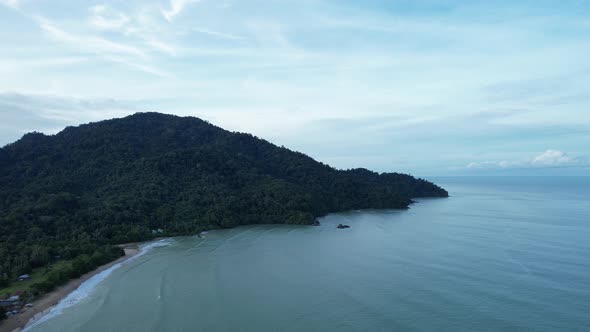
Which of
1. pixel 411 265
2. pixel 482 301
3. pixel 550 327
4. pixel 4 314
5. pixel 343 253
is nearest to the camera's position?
pixel 550 327

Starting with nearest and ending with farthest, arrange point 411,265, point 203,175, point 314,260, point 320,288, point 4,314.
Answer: point 4,314 < point 320,288 < point 411,265 < point 314,260 < point 203,175

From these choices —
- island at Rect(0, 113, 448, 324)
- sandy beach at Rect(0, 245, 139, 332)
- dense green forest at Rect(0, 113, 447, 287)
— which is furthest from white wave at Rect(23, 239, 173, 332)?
dense green forest at Rect(0, 113, 447, 287)

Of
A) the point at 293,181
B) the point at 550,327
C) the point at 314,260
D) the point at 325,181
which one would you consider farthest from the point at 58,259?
the point at 325,181

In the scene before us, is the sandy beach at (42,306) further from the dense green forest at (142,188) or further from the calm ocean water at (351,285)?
the dense green forest at (142,188)

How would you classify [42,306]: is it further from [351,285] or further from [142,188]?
[142,188]

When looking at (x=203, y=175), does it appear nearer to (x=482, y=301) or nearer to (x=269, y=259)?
(x=269, y=259)

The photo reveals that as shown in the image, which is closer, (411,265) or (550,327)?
(550,327)

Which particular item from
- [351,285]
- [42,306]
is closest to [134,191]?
[42,306]

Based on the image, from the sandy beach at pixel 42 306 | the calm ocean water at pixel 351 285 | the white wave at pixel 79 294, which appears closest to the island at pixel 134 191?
the sandy beach at pixel 42 306
